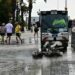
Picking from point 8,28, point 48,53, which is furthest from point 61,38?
point 8,28

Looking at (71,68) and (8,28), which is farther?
(8,28)

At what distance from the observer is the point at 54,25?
3022 cm

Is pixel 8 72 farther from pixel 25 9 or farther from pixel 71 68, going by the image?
pixel 25 9

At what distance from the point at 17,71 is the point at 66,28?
14.0m

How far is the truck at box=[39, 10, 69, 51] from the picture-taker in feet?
97.2

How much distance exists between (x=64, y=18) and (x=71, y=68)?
12882 millimetres

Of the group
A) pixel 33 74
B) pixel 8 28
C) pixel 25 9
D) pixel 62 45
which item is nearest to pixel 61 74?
pixel 33 74

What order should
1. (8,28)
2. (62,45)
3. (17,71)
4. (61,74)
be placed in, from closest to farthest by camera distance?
(61,74)
(17,71)
(62,45)
(8,28)

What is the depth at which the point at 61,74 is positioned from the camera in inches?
619

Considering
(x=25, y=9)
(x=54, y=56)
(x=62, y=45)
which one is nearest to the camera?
(x=54, y=56)

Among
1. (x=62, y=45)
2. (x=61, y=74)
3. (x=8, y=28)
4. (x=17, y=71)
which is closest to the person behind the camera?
(x=61, y=74)

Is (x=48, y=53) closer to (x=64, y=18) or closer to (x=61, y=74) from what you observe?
(x=64, y=18)

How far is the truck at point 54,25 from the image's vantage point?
2962 centimetres

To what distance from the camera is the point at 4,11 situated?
2938 inches
